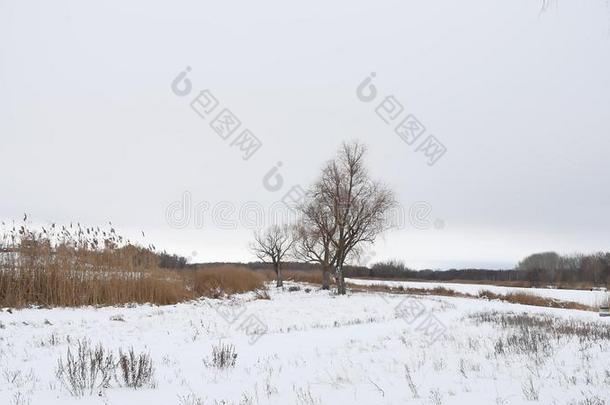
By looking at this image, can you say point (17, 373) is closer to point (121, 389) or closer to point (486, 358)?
point (121, 389)

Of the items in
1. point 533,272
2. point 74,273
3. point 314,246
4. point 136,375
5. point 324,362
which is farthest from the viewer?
point 533,272

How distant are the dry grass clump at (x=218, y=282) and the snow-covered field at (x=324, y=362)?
13184 millimetres

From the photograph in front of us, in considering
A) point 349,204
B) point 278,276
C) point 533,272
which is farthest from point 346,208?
point 533,272

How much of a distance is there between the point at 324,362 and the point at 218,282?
2487 centimetres

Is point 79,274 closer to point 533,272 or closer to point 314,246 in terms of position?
point 314,246

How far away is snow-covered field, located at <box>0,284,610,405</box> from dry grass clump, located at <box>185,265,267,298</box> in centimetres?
1318

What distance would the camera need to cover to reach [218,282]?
32.6 metres

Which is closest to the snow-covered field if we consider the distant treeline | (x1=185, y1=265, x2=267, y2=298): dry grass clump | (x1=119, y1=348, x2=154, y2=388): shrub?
(x1=119, y1=348, x2=154, y2=388): shrub

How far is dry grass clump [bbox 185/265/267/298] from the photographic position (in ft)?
95.6

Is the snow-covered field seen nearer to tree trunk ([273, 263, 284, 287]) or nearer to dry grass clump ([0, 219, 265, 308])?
dry grass clump ([0, 219, 265, 308])

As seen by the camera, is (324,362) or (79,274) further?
(79,274)

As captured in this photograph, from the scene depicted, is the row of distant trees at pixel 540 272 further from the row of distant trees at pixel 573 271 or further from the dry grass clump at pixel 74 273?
the dry grass clump at pixel 74 273

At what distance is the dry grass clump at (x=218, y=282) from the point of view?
29.1 meters

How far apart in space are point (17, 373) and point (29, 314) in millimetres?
9953
